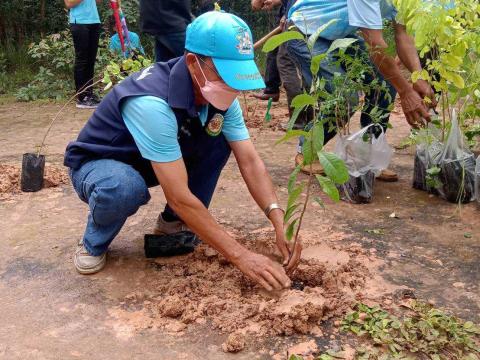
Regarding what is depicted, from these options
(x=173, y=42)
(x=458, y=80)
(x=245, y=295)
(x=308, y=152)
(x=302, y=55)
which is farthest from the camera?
(x=173, y=42)

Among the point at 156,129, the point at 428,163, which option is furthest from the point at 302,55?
the point at 156,129

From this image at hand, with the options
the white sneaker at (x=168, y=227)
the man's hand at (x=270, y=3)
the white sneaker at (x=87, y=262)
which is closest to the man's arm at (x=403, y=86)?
the white sneaker at (x=168, y=227)

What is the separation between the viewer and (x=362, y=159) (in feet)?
9.75

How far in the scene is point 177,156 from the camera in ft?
6.52

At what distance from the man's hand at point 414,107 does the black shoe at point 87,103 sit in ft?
12.4

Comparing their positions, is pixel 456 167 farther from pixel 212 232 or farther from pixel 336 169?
pixel 212 232

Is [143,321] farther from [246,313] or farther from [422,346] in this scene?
[422,346]

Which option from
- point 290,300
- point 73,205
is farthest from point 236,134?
point 73,205

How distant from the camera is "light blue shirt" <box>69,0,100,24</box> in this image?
5289 millimetres

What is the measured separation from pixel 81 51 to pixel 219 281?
397 cm

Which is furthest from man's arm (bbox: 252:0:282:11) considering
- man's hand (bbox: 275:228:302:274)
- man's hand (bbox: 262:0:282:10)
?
man's hand (bbox: 275:228:302:274)

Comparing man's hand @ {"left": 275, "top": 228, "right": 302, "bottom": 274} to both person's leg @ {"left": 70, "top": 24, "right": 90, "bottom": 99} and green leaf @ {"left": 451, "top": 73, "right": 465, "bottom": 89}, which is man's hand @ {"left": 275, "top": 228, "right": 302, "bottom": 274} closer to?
green leaf @ {"left": 451, "top": 73, "right": 465, "bottom": 89}

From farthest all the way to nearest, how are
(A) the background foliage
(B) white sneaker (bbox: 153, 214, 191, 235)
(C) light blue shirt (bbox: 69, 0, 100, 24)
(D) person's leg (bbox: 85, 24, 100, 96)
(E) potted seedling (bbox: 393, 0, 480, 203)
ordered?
(A) the background foliage, (D) person's leg (bbox: 85, 24, 100, 96), (C) light blue shirt (bbox: 69, 0, 100, 24), (B) white sneaker (bbox: 153, 214, 191, 235), (E) potted seedling (bbox: 393, 0, 480, 203)

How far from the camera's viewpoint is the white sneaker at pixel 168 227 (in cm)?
262
